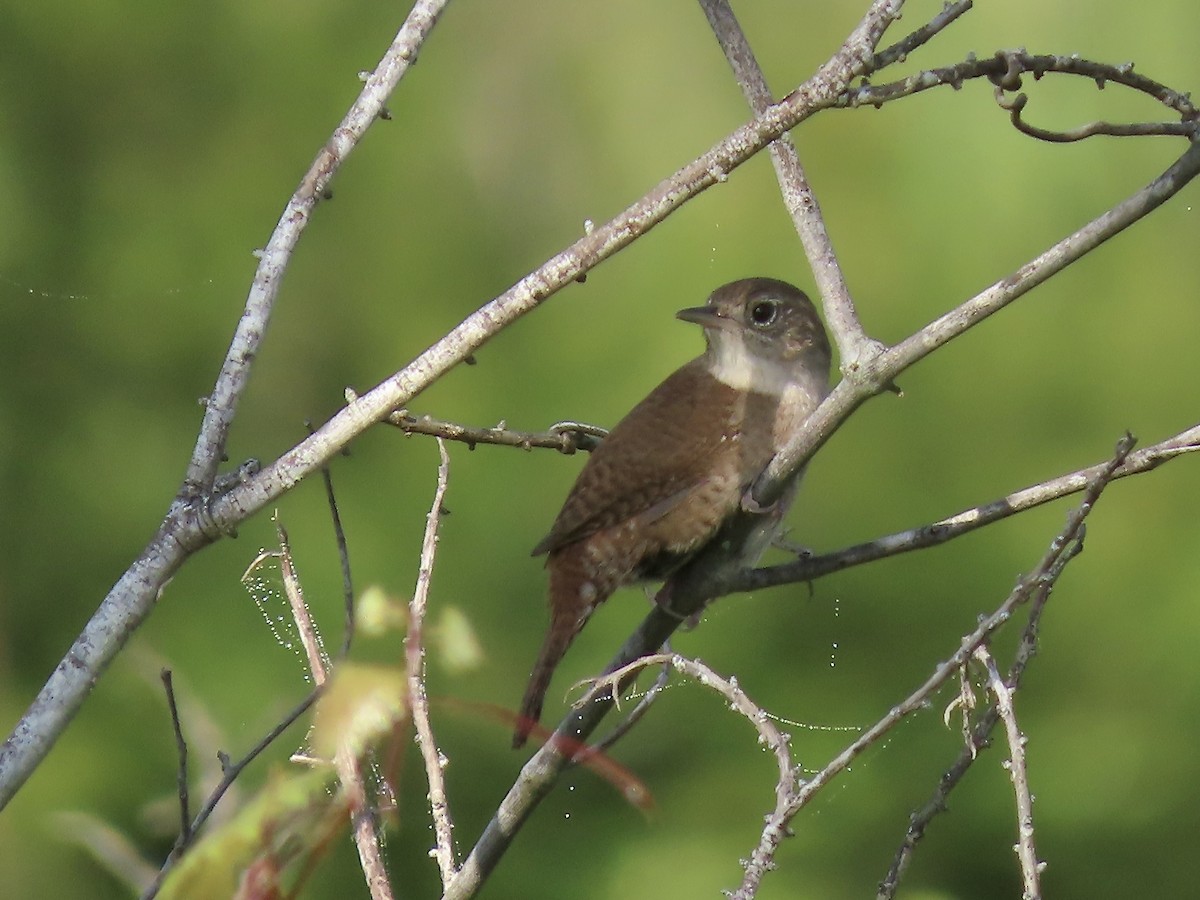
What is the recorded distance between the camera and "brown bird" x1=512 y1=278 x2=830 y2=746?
2836mm

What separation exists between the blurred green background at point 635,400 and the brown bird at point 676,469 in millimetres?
1221

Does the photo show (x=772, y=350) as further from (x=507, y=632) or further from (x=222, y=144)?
(x=222, y=144)

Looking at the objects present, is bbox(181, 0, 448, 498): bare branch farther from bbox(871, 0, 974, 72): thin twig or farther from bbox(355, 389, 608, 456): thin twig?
bbox(871, 0, 974, 72): thin twig

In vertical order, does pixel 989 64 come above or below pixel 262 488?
above

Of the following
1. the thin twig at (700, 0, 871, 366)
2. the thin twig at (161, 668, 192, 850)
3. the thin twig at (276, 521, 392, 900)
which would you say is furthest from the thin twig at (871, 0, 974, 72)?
the thin twig at (161, 668, 192, 850)

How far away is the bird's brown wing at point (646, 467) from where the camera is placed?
2895 millimetres

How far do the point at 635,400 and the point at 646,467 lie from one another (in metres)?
1.70

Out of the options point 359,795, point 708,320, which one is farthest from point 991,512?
point 708,320

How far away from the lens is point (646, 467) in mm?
2959

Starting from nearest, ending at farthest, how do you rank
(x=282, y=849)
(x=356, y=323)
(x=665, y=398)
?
1. (x=282, y=849)
2. (x=665, y=398)
3. (x=356, y=323)

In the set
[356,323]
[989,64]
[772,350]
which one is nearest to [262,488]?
[989,64]

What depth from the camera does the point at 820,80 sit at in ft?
6.15

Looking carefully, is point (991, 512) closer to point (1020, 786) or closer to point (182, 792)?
point (1020, 786)

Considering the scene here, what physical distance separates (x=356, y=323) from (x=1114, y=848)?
308 centimetres
